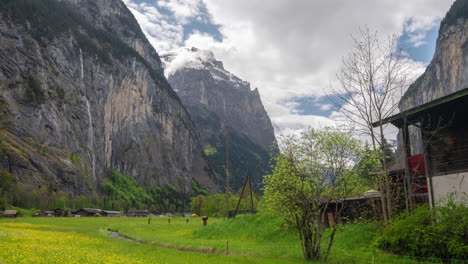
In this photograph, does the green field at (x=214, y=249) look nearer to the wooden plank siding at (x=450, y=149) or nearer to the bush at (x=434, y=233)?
the bush at (x=434, y=233)

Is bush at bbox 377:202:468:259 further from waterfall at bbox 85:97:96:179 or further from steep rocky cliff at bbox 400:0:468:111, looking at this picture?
waterfall at bbox 85:97:96:179

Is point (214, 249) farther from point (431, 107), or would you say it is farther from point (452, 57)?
point (452, 57)

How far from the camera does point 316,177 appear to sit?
23.9 m

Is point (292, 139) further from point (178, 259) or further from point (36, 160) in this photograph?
point (36, 160)

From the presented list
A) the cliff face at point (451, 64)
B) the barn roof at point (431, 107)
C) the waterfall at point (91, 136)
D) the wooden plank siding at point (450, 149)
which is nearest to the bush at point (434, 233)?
the wooden plank siding at point (450, 149)

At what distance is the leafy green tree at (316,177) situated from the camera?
23.5 m

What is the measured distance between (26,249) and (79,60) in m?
178

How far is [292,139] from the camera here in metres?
25.7

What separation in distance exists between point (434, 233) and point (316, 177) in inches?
294

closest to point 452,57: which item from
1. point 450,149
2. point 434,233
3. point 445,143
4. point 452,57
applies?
point 452,57

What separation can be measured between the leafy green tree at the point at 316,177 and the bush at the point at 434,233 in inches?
156

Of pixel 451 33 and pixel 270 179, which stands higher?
pixel 451 33

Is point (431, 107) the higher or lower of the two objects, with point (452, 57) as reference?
lower

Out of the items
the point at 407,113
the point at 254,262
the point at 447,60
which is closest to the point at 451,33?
the point at 447,60
